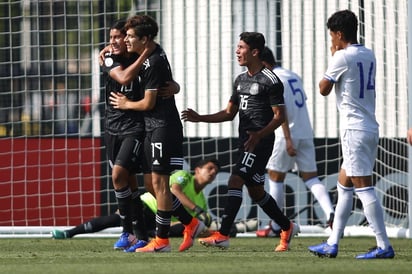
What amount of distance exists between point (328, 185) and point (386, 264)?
5612 mm

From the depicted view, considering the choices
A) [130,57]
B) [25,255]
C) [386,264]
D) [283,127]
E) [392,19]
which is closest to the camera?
[386,264]

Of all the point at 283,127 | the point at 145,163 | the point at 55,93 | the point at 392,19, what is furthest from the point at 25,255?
the point at 392,19

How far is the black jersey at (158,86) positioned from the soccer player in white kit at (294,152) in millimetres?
2911

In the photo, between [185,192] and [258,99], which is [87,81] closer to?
[185,192]

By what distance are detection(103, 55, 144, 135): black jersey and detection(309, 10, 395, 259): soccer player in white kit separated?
1926 mm

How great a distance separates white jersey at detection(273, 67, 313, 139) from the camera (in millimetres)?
12938

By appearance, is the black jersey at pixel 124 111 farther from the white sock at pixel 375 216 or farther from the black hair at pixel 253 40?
the white sock at pixel 375 216

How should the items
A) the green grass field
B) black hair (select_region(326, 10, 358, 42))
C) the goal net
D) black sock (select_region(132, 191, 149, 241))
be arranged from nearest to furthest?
the green grass field
black hair (select_region(326, 10, 358, 42))
black sock (select_region(132, 191, 149, 241))
the goal net

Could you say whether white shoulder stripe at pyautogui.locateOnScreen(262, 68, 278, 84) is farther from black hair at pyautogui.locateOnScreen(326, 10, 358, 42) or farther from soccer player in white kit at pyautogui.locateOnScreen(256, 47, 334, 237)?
soccer player in white kit at pyautogui.locateOnScreen(256, 47, 334, 237)

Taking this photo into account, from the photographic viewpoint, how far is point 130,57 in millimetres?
10555

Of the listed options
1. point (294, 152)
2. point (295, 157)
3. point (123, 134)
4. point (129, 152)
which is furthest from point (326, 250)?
point (295, 157)

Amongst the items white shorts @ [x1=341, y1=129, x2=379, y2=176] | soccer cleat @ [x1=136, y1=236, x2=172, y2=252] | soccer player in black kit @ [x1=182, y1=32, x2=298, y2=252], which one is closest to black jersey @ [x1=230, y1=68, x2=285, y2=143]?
soccer player in black kit @ [x1=182, y1=32, x2=298, y2=252]

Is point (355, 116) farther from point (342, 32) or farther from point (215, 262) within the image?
point (215, 262)

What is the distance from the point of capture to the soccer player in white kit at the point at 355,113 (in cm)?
908
